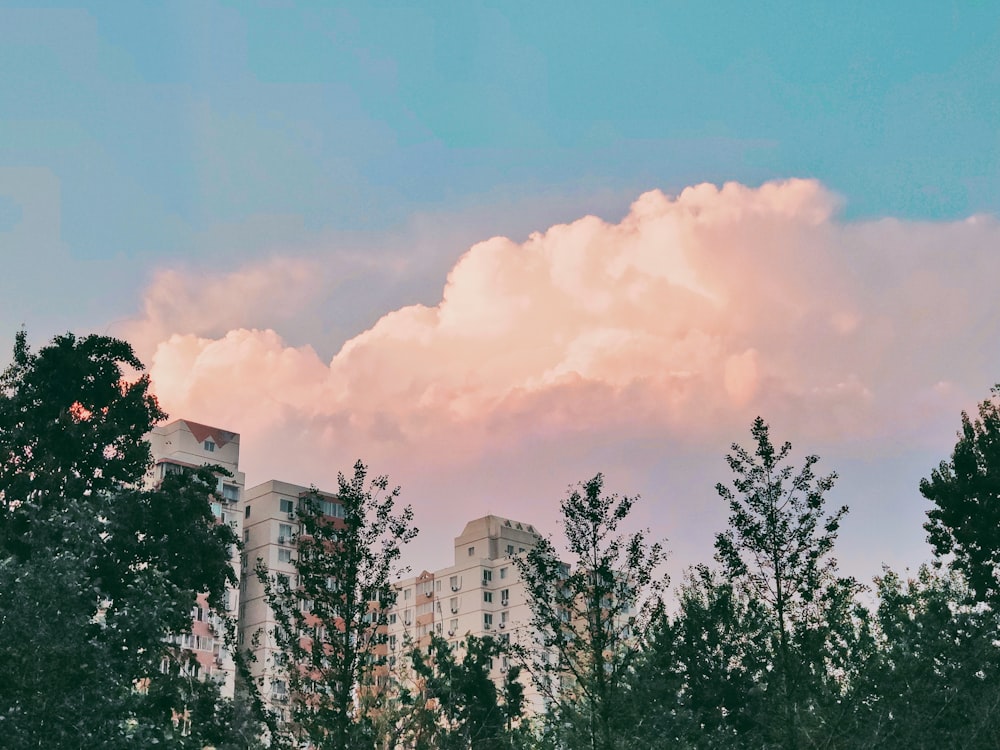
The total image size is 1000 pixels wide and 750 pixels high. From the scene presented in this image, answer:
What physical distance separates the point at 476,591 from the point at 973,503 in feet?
248

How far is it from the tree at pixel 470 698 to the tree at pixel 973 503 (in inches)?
820

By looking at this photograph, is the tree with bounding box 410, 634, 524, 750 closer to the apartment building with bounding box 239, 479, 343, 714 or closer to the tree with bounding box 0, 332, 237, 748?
the tree with bounding box 0, 332, 237, 748

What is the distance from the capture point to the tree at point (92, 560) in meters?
28.0

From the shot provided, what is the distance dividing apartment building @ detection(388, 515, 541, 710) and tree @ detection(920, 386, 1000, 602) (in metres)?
69.7

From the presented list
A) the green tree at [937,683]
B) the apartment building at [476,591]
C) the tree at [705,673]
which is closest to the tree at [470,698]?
the tree at [705,673]

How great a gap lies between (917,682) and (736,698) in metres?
12.0

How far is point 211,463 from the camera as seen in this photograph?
268 ft

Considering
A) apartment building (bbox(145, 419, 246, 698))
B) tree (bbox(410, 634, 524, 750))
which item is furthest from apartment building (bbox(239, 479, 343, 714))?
tree (bbox(410, 634, 524, 750))

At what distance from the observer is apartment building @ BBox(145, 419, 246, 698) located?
262 feet

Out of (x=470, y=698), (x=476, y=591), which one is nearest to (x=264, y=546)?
(x=476, y=591)

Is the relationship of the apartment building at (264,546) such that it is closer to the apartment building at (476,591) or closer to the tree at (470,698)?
the apartment building at (476,591)

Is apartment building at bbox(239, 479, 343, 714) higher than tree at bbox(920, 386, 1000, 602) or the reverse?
higher

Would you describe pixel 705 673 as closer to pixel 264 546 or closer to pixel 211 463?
pixel 211 463

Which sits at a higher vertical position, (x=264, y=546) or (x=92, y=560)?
(x=264, y=546)
